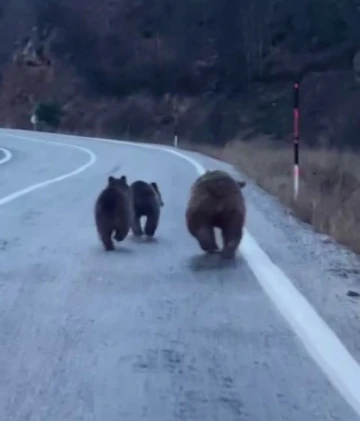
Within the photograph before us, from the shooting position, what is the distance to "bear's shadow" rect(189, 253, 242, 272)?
1055cm

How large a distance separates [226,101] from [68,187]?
1718 inches

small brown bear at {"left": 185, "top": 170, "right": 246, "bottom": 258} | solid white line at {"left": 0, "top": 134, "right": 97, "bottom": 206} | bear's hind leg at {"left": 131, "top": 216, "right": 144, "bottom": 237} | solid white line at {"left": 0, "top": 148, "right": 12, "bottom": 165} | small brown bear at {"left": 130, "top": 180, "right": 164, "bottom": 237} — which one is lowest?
solid white line at {"left": 0, "top": 148, "right": 12, "bottom": 165}

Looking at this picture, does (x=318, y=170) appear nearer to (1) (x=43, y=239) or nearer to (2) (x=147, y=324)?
(1) (x=43, y=239)

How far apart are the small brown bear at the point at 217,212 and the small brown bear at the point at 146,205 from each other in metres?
1.65

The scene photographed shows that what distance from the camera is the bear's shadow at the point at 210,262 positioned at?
1055 cm

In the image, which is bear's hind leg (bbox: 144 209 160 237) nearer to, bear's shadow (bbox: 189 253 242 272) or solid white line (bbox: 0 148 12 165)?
bear's shadow (bbox: 189 253 242 272)

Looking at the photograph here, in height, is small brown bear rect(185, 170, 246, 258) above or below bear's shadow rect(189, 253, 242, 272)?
above

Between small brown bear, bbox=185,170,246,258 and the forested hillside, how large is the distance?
45.0 meters

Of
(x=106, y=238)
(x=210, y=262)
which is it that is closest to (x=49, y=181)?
(x=106, y=238)

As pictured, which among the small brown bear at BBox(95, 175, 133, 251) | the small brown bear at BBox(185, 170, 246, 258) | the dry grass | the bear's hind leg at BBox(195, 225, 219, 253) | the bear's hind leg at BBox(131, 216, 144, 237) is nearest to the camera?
the small brown bear at BBox(185, 170, 246, 258)

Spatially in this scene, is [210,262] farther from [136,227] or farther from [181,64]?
[181,64]

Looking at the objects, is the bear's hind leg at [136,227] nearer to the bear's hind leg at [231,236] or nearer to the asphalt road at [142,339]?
the asphalt road at [142,339]

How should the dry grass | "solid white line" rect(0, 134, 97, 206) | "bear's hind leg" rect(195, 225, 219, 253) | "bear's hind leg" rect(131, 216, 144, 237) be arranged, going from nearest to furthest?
"bear's hind leg" rect(195, 225, 219, 253)
"bear's hind leg" rect(131, 216, 144, 237)
the dry grass
"solid white line" rect(0, 134, 97, 206)

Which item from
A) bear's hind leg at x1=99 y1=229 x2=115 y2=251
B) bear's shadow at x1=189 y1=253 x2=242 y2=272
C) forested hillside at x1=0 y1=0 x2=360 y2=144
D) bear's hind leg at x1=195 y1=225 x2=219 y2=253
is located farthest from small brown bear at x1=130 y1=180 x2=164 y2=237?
forested hillside at x1=0 y1=0 x2=360 y2=144
